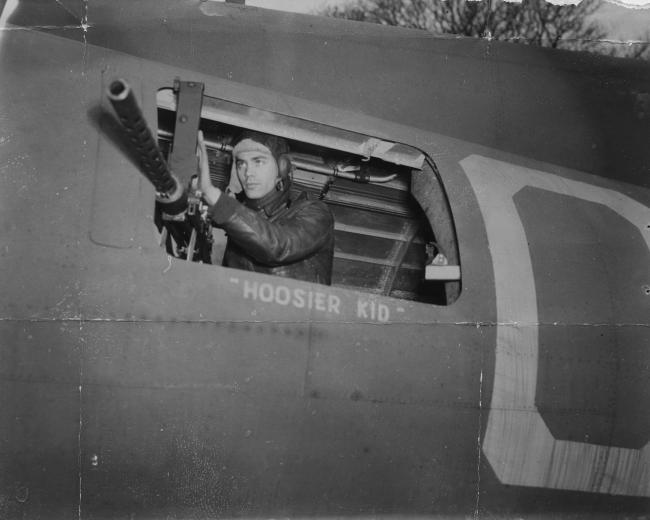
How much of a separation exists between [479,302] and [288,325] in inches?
32.0

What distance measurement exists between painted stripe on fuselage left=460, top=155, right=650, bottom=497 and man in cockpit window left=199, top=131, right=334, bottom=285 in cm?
81

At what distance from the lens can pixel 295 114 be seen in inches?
117

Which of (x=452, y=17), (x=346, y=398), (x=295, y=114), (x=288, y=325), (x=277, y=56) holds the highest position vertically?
(x=452, y=17)

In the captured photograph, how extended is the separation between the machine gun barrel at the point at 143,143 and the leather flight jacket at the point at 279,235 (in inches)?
12.1

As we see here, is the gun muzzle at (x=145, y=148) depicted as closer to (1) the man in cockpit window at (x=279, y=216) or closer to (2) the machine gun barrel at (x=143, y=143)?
(2) the machine gun barrel at (x=143, y=143)

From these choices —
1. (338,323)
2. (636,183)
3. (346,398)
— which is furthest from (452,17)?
(346,398)

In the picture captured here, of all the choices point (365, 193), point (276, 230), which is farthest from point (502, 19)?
point (276, 230)

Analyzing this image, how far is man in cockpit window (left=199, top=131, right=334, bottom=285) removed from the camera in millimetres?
3207

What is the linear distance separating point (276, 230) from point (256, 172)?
504mm

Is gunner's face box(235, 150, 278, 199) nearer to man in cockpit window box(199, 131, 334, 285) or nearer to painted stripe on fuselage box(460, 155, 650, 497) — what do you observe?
man in cockpit window box(199, 131, 334, 285)

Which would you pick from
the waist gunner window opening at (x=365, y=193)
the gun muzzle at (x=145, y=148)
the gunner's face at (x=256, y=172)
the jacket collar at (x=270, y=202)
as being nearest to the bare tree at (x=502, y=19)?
the waist gunner window opening at (x=365, y=193)

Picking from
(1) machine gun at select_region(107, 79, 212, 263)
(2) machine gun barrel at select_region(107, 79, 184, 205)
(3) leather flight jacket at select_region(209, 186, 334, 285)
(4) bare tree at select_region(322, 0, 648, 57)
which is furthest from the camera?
(4) bare tree at select_region(322, 0, 648, 57)

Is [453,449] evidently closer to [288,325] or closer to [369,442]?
[369,442]

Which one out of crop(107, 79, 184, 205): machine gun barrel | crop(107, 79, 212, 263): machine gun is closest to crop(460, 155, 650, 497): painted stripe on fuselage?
crop(107, 79, 212, 263): machine gun
